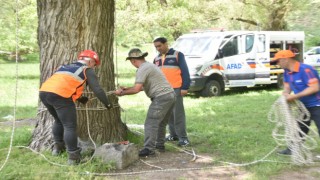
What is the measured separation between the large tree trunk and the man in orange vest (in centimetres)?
64

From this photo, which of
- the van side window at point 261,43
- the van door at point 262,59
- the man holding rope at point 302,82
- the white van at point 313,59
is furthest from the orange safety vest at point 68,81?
the white van at point 313,59

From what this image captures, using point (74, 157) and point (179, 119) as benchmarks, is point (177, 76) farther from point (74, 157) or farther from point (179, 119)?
point (74, 157)

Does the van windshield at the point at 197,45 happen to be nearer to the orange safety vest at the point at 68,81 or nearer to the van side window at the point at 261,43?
the van side window at the point at 261,43

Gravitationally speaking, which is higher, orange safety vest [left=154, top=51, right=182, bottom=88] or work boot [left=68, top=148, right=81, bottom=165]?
orange safety vest [left=154, top=51, right=182, bottom=88]

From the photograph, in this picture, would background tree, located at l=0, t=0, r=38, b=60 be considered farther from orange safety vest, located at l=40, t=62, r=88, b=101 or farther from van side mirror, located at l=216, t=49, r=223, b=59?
orange safety vest, located at l=40, t=62, r=88, b=101

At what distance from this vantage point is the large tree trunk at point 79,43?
5.98 metres

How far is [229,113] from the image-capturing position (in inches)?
405

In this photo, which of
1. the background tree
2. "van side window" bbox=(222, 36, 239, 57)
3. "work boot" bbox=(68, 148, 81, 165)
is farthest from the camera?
the background tree

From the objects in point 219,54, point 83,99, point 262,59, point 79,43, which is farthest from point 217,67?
point 83,99

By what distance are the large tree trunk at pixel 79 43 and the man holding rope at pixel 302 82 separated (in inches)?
95.7

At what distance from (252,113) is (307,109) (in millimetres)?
4524

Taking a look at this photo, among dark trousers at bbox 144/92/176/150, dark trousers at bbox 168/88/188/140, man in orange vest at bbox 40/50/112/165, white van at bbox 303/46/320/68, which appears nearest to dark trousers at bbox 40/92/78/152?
man in orange vest at bbox 40/50/112/165

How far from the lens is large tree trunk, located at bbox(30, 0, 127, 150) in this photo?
5984 mm

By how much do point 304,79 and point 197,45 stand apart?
9.06m
